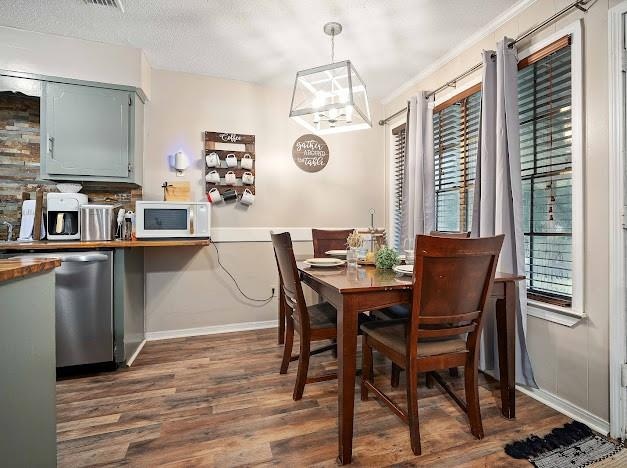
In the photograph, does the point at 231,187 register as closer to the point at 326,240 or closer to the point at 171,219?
the point at 171,219

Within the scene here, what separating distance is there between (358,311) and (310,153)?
242 centimetres

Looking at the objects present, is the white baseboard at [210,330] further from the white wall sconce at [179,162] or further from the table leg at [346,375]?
the table leg at [346,375]

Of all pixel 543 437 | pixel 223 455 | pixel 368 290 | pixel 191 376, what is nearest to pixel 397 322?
pixel 368 290

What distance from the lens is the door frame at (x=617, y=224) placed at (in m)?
1.55

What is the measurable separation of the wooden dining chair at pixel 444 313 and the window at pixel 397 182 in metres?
2.04

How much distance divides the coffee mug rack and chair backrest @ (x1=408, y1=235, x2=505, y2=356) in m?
2.28

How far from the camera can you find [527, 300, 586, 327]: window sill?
1758mm

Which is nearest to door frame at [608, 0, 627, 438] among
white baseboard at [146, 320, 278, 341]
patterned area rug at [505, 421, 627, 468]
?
patterned area rug at [505, 421, 627, 468]

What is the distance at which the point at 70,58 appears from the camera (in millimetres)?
2514

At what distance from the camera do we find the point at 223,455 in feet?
4.78

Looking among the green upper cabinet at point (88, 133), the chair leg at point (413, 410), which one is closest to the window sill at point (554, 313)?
the chair leg at point (413, 410)

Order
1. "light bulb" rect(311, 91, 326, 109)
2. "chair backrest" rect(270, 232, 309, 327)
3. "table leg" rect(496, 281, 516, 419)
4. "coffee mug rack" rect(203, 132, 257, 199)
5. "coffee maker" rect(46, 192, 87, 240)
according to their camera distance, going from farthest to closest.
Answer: "coffee mug rack" rect(203, 132, 257, 199), "coffee maker" rect(46, 192, 87, 240), "light bulb" rect(311, 91, 326, 109), "chair backrest" rect(270, 232, 309, 327), "table leg" rect(496, 281, 516, 419)

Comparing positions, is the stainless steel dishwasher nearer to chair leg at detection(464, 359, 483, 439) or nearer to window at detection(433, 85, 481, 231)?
chair leg at detection(464, 359, 483, 439)

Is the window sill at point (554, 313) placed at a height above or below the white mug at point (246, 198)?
below
